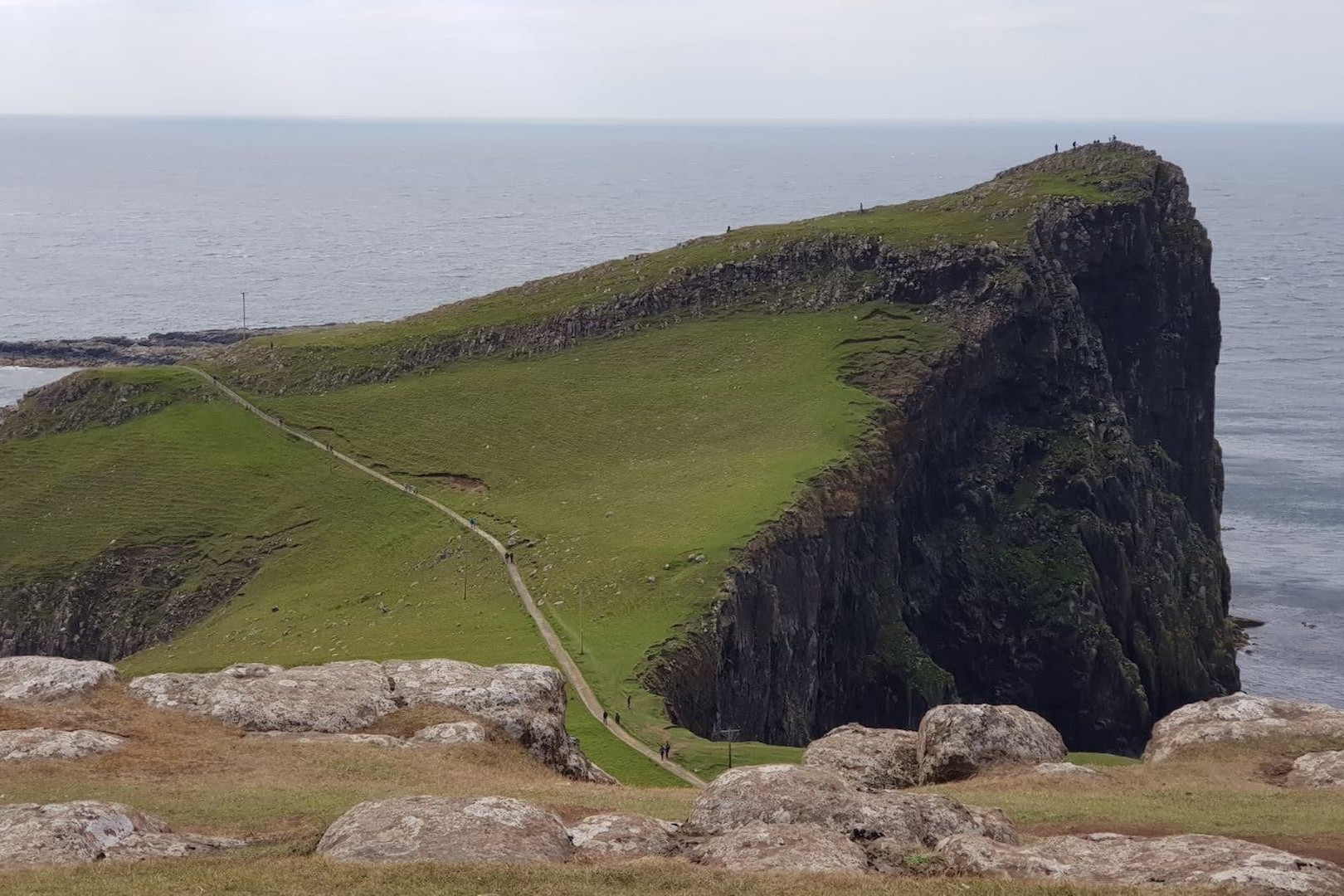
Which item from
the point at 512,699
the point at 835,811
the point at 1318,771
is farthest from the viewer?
the point at 512,699

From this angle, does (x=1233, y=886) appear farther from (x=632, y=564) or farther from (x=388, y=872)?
(x=632, y=564)

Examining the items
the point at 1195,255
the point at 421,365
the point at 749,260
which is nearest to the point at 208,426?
the point at 421,365

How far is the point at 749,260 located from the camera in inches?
4557

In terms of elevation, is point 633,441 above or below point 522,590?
above

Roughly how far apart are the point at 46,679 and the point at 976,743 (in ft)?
94.7

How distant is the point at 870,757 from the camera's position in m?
43.2

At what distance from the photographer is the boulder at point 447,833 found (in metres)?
27.8

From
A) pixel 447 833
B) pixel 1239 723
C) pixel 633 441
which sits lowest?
pixel 1239 723

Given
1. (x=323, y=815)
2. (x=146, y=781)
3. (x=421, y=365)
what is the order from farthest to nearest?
(x=421, y=365) < (x=146, y=781) < (x=323, y=815)

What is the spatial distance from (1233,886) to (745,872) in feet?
30.1

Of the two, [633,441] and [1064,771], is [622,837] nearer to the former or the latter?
[1064,771]

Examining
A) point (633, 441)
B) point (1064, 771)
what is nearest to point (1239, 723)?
point (1064, 771)

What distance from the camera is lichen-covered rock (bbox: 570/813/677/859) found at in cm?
2952

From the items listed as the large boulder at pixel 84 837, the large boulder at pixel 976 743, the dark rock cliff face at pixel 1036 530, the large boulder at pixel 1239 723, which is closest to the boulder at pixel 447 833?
the large boulder at pixel 84 837
